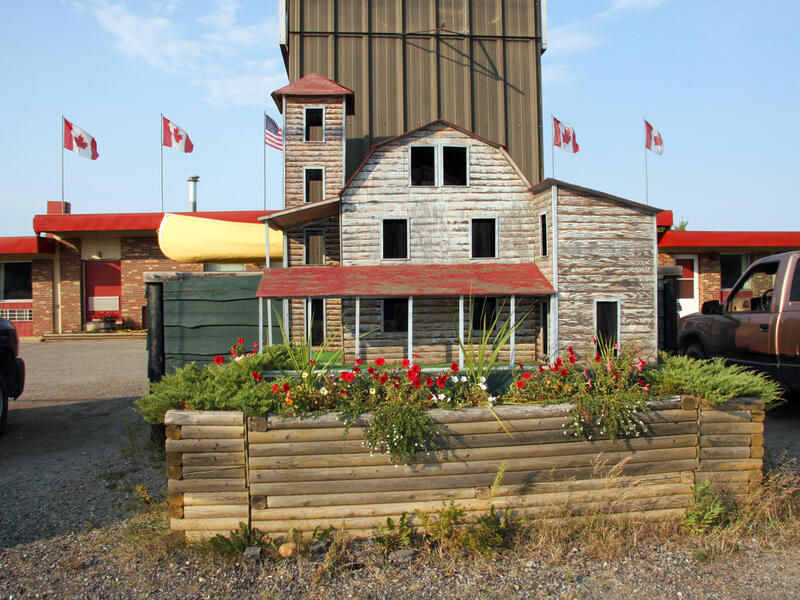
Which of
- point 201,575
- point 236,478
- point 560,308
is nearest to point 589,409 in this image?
point 236,478

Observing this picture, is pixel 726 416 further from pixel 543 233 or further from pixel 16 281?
pixel 16 281

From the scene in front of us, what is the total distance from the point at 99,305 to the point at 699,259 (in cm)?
2532

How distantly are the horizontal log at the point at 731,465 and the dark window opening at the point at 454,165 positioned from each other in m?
8.68

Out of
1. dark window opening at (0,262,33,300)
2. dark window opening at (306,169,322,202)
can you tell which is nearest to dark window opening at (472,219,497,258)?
dark window opening at (306,169,322,202)

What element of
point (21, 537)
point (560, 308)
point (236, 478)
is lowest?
point (21, 537)

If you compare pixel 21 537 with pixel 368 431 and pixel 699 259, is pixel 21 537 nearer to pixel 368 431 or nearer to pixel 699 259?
pixel 368 431

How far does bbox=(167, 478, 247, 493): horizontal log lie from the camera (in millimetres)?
4598

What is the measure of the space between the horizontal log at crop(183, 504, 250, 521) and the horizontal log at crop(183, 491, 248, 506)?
1.2 inches

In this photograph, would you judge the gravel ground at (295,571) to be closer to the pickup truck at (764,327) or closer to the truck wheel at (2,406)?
the truck wheel at (2,406)

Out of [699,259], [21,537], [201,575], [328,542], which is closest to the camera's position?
[201,575]

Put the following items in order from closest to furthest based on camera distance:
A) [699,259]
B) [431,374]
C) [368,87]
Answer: [431,374] < [368,87] < [699,259]

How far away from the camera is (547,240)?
11.4m

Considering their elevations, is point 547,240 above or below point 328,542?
above

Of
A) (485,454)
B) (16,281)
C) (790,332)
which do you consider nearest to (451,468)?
(485,454)
